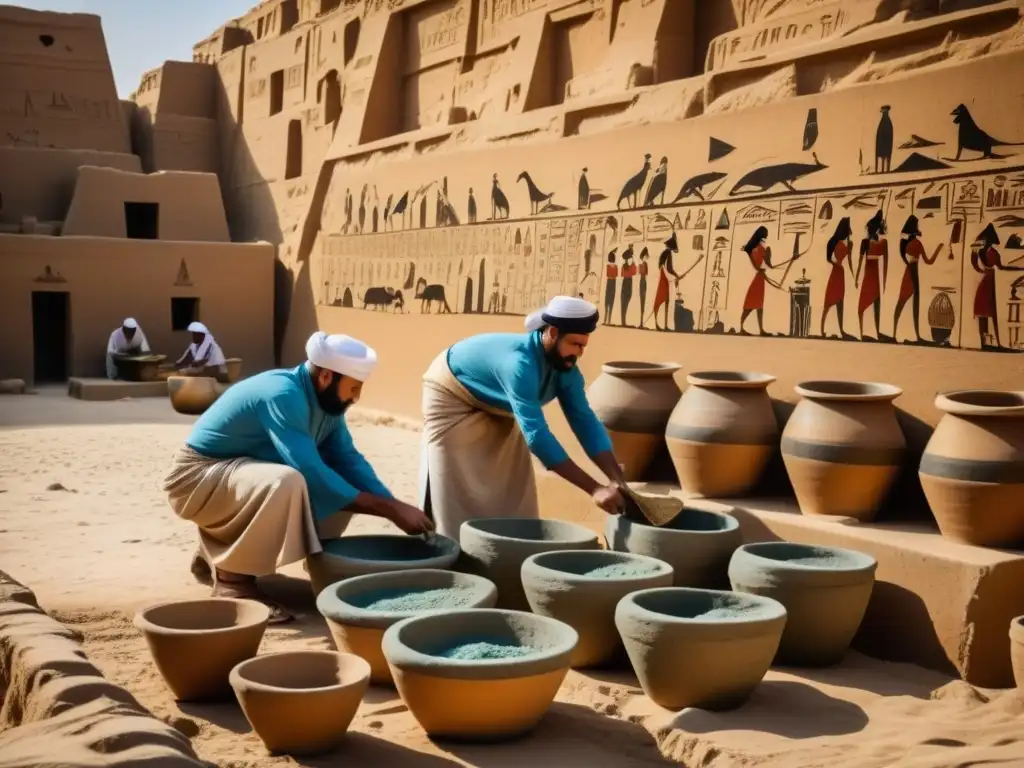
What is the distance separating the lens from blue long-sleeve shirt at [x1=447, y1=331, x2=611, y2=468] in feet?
15.0

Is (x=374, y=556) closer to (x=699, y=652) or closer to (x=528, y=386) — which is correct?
(x=528, y=386)

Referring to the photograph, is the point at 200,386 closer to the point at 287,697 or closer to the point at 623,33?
the point at 623,33

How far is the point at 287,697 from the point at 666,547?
1.84 meters

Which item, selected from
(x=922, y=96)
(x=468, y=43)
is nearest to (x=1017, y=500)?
(x=922, y=96)

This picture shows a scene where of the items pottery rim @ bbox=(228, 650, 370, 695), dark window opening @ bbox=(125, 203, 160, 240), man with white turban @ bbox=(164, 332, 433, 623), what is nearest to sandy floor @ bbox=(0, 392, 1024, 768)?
pottery rim @ bbox=(228, 650, 370, 695)

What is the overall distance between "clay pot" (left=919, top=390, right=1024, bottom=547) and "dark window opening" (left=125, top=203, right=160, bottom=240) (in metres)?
16.1

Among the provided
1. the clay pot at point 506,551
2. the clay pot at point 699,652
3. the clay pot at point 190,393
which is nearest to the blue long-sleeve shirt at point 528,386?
the clay pot at point 506,551

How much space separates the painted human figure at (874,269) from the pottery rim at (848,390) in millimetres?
339

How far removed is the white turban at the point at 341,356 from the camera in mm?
4574

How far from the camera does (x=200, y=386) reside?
12.0m

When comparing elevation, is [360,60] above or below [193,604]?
above

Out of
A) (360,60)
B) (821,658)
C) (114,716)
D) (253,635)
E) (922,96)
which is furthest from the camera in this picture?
(360,60)

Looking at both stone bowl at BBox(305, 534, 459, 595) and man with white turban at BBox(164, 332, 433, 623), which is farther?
man with white turban at BBox(164, 332, 433, 623)

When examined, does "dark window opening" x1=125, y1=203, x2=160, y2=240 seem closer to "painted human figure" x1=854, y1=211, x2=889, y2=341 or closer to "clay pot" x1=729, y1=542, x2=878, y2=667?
"painted human figure" x1=854, y1=211, x2=889, y2=341
